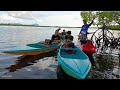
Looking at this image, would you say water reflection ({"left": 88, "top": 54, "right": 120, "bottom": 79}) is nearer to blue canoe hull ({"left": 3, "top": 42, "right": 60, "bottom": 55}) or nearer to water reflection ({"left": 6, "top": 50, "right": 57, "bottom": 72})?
water reflection ({"left": 6, "top": 50, "right": 57, "bottom": 72})

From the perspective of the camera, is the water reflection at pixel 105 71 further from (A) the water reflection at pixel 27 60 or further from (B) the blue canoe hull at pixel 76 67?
(A) the water reflection at pixel 27 60

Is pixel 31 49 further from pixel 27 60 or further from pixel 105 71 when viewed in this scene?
pixel 105 71

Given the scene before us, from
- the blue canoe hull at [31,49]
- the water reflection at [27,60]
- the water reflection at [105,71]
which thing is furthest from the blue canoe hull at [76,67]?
the blue canoe hull at [31,49]

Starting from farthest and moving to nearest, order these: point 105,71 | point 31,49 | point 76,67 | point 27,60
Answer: point 31,49 < point 27,60 < point 105,71 < point 76,67

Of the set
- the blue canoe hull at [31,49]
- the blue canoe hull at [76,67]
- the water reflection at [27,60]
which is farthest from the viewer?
the blue canoe hull at [31,49]

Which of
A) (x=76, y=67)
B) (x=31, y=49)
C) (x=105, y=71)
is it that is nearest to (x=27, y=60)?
(x=31, y=49)

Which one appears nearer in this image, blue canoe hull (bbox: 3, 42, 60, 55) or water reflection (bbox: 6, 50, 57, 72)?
water reflection (bbox: 6, 50, 57, 72)

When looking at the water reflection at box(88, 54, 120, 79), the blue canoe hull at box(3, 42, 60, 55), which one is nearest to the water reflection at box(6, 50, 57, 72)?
the blue canoe hull at box(3, 42, 60, 55)

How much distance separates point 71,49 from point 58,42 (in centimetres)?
561

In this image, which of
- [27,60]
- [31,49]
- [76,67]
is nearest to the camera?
[76,67]

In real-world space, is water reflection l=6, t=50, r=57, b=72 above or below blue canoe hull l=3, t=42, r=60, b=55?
below

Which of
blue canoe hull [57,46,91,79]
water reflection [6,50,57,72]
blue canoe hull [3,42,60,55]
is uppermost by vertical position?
blue canoe hull [57,46,91,79]

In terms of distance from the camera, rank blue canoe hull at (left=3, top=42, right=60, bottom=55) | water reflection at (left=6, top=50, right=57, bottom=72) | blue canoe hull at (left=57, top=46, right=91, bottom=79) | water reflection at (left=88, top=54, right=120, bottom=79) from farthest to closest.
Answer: blue canoe hull at (left=3, top=42, right=60, bottom=55) → water reflection at (left=6, top=50, right=57, bottom=72) → water reflection at (left=88, top=54, right=120, bottom=79) → blue canoe hull at (left=57, top=46, right=91, bottom=79)
